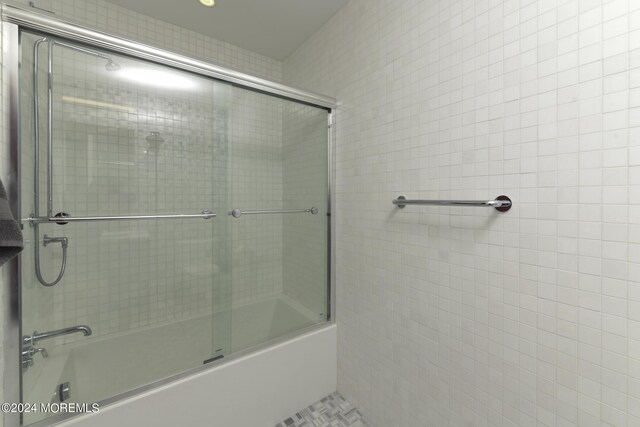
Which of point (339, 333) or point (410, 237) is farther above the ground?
point (410, 237)

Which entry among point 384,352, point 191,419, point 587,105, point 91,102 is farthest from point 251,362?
point 587,105

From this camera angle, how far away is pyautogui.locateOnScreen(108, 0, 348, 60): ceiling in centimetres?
163

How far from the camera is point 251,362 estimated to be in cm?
136

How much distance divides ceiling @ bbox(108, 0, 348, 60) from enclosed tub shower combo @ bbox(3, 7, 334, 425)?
574 mm

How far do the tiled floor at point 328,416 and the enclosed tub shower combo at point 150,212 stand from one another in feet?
1.40

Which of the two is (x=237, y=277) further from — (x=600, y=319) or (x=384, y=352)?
(x=600, y=319)

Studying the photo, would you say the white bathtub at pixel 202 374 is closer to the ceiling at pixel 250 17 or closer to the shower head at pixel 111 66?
the shower head at pixel 111 66

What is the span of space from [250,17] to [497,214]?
186 cm

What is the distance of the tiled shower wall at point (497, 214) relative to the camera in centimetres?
71

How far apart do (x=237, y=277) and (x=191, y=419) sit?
65cm

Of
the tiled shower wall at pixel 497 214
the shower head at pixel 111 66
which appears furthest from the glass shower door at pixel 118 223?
the tiled shower wall at pixel 497 214

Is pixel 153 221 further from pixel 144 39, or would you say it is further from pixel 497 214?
pixel 497 214

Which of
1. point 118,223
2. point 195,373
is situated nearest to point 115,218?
point 118,223

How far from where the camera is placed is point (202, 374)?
1.23 m
